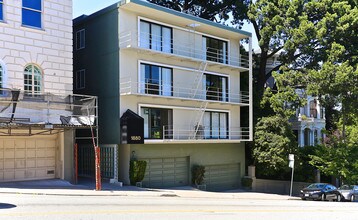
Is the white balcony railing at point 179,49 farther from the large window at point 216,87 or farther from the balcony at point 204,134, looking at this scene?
the balcony at point 204,134

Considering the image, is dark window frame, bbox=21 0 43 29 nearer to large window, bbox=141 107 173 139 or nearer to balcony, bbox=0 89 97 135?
balcony, bbox=0 89 97 135

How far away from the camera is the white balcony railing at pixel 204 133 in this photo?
93.7ft

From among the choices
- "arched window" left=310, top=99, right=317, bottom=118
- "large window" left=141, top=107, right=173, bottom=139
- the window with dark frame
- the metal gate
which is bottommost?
the metal gate

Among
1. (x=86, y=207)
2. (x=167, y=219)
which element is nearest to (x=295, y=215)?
Answer: (x=167, y=219)

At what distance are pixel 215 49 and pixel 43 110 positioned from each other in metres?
15.4

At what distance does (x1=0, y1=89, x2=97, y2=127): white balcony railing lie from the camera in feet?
66.3

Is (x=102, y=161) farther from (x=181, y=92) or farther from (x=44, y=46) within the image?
(x=44, y=46)

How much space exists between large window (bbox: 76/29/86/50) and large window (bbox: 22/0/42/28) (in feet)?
20.6

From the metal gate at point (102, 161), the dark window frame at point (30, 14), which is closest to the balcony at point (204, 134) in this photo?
the metal gate at point (102, 161)

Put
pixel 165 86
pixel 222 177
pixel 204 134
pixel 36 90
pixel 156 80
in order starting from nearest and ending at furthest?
pixel 36 90, pixel 156 80, pixel 165 86, pixel 204 134, pixel 222 177

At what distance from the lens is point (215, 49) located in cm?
3275

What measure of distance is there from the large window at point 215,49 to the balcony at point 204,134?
5354 millimetres

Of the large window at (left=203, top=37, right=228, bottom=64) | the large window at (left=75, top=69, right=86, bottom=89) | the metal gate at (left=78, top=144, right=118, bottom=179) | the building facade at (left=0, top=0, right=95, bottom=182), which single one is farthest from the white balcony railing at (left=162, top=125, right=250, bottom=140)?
the building facade at (left=0, top=0, right=95, bottom=182)

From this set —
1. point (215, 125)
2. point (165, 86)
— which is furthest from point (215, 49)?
point (165, 86)
